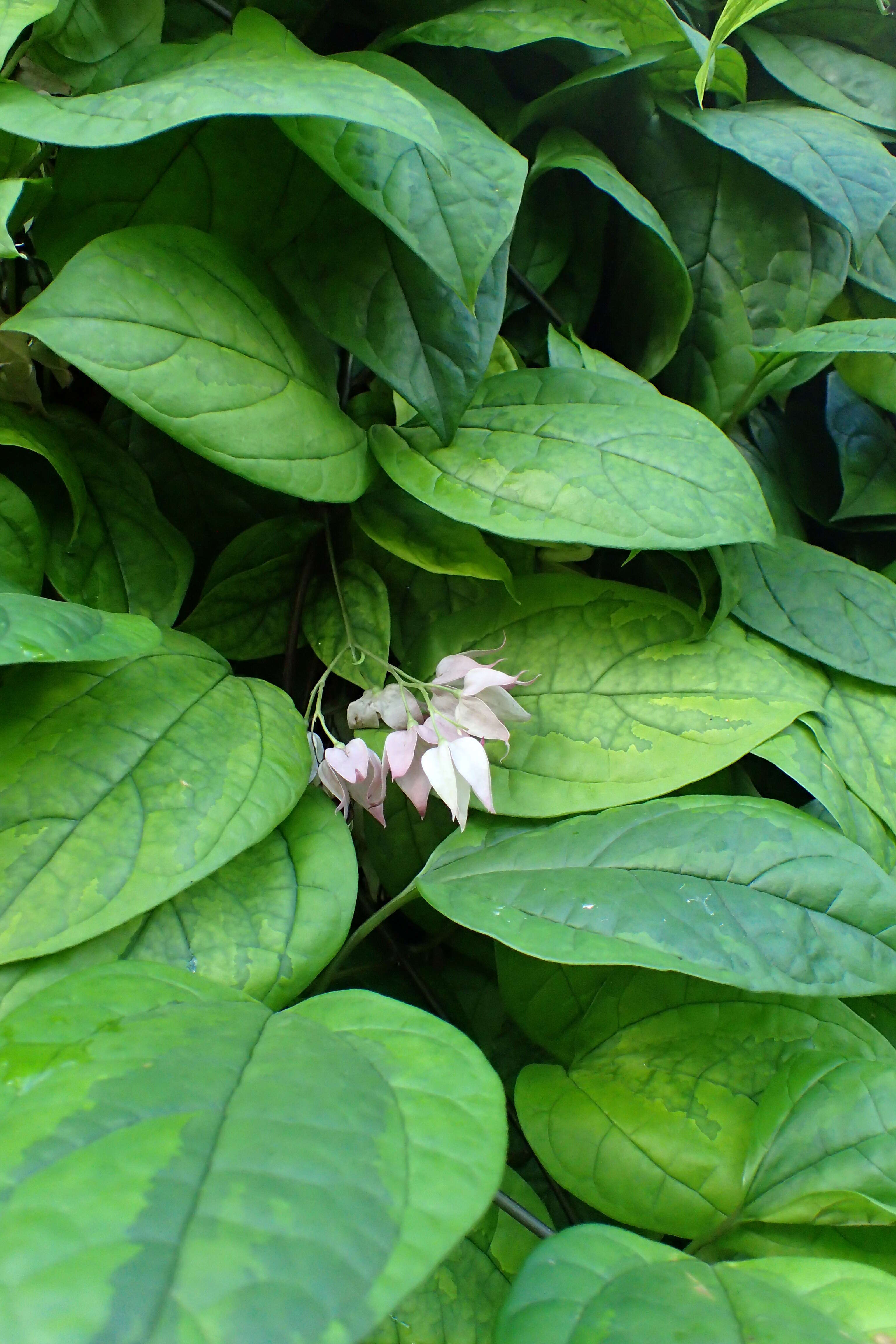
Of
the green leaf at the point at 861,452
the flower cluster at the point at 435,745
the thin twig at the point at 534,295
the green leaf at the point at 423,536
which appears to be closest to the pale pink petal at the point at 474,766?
the flower cluster at the point at 435,745

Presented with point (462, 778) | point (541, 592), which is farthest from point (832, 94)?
point (462, 778)

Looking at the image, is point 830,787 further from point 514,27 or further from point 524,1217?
point 514,27

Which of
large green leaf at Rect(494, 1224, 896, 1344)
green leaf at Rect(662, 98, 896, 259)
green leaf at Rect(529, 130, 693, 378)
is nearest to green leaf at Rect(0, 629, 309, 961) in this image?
large green leaf at Rect(494, 1224, 896, 1344)

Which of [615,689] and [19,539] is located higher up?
[19,539]

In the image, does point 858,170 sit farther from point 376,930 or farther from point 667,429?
point 376,930

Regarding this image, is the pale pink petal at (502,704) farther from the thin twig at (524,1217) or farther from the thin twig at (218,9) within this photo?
the thin twig at (218,9)

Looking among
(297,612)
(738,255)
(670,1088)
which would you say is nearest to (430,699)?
(297,612)
